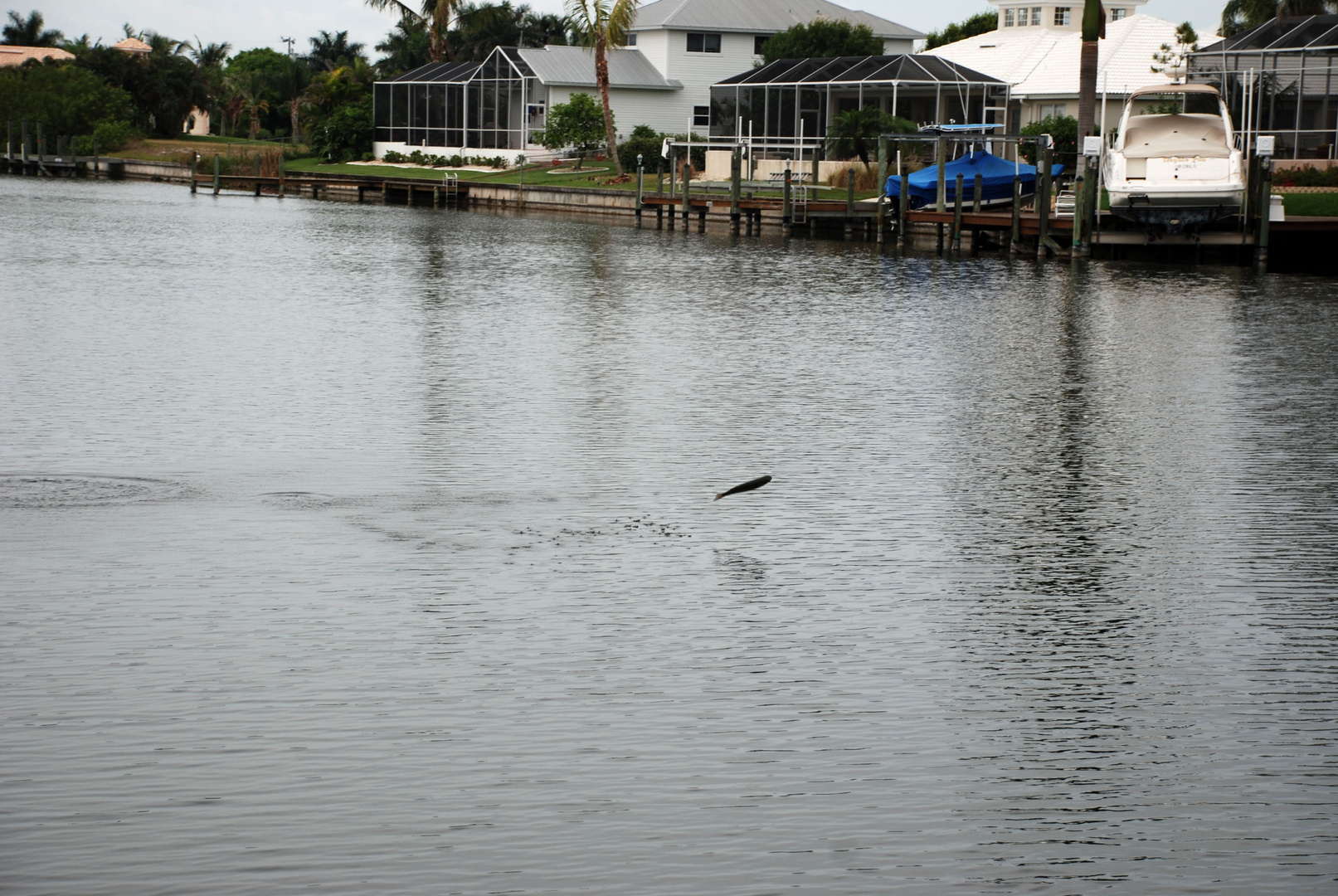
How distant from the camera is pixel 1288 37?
139 ft

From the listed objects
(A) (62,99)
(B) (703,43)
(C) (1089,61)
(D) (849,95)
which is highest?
(B) (703,43)

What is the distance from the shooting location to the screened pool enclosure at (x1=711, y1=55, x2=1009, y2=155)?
54.7 meters

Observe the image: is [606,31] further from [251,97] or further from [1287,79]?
[251,97]

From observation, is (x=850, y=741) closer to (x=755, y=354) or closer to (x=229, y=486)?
(x=229, y=486)

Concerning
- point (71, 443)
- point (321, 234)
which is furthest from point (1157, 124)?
point (71, 443)

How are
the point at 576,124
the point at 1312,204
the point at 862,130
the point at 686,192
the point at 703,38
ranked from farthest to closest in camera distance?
the point at 703,38
the point at 576,124
the point at 862,130
the point at 686,192
the point at 1312,204

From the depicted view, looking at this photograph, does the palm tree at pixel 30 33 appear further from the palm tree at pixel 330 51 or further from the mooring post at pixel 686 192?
the mooring post at pixel 686 192

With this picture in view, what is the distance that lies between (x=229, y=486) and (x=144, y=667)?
3868 millimetres

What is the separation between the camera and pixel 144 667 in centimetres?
750

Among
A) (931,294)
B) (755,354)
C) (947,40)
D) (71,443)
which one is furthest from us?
(947,40)

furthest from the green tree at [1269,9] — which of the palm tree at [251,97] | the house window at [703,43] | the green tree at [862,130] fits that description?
the palm tree at [251,97]

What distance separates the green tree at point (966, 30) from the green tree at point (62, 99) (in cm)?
4292

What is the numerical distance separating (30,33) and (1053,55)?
93.3 m

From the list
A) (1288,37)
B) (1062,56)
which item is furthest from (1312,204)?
(1062,56)
